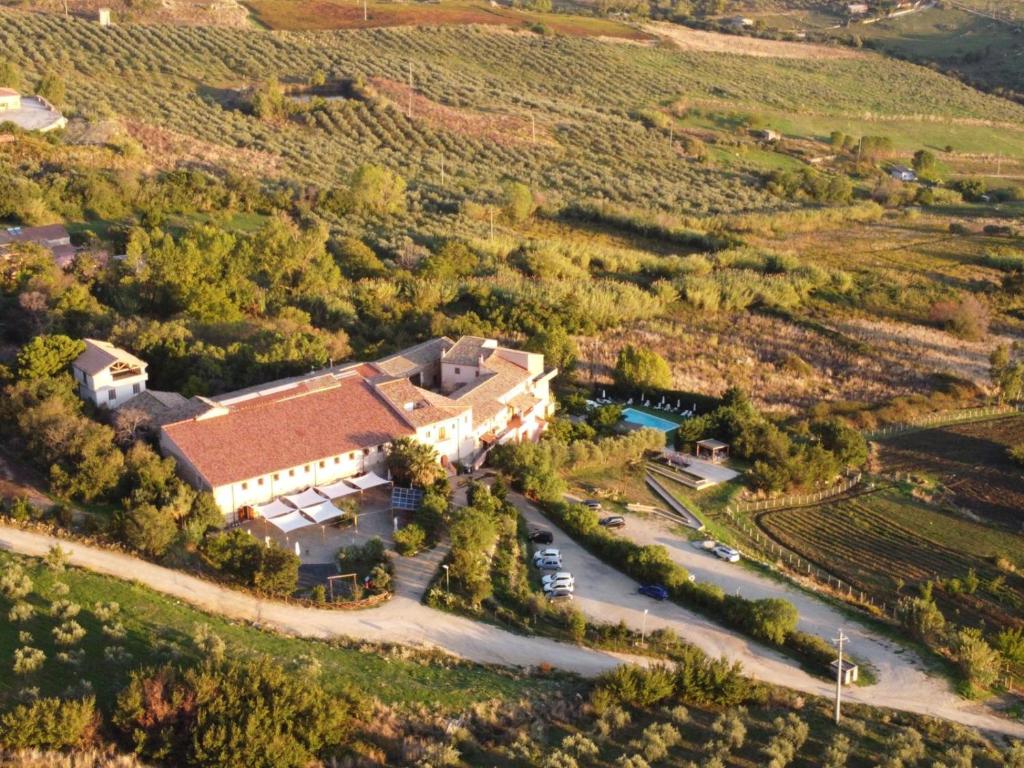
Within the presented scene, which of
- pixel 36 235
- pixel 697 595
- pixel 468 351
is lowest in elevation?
pixel 697 595

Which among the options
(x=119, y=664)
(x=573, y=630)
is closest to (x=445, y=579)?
(x=573, y=630)

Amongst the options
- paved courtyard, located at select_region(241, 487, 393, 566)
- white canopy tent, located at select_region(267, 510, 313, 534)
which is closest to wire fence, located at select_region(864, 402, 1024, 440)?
paved courtyard, located at select_region(241, 487, 393, 566)

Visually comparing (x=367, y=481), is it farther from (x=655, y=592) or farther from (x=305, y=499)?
(x=655, y=592)

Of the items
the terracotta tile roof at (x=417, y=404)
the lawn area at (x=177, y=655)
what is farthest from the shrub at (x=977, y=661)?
the terracotta tile roof at (x=417, y=404)

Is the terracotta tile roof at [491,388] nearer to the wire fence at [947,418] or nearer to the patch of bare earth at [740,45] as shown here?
the wire fence at [947,418]

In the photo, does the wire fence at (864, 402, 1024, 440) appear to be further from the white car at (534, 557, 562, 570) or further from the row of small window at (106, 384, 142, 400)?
the row of small window at (106, 384, 142, 400)

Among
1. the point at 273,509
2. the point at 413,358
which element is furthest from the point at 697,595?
the point at 413,358
